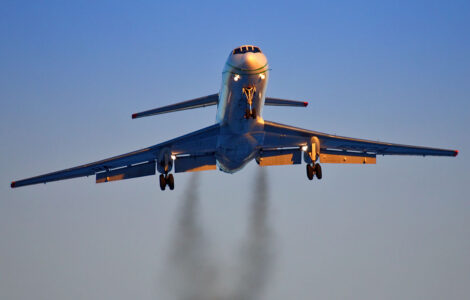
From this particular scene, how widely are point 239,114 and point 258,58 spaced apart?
371 centimetres

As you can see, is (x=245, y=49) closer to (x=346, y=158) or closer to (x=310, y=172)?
(x=310, y=172)

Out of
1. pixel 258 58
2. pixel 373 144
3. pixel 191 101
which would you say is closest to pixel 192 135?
pixel 191 101

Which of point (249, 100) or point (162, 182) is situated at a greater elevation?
point (249, 100)

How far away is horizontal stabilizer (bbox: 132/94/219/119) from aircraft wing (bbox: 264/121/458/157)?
4.29 meters

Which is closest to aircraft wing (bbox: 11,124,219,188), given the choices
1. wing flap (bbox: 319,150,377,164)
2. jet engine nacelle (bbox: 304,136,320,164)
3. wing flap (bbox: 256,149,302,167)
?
wing flap (bbox: 256,149,302,167)

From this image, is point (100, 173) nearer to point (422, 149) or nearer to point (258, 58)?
point (258, 58)

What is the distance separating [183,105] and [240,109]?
18.5ft

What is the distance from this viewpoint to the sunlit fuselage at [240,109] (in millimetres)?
39438

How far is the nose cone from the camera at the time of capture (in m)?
39.1

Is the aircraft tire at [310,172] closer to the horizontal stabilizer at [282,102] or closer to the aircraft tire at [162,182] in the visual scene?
the horizontal stabilizer at [282,102]

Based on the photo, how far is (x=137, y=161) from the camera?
156ft

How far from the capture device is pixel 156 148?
46031 mm

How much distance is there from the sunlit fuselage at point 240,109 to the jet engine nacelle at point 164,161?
3.13 metres

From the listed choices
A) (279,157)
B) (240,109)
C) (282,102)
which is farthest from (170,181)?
(282,102)
